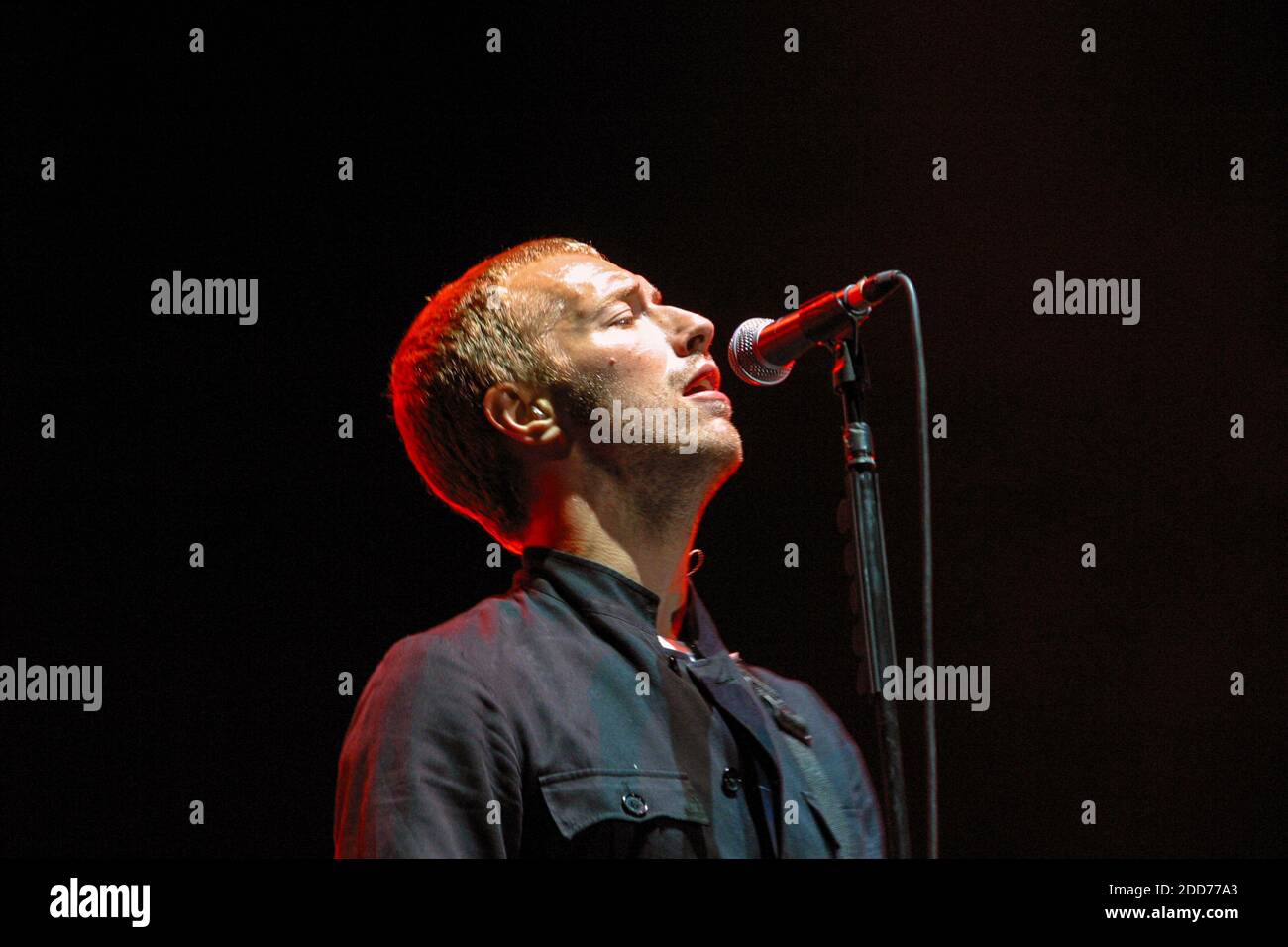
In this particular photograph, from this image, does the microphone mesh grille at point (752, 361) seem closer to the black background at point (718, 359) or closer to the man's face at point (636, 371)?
the man's face at point (636, 371)

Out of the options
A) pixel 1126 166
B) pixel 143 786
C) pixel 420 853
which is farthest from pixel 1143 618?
pixel 143 786

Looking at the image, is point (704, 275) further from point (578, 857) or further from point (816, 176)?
point (578, 857)

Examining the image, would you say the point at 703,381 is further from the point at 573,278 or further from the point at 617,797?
the point at 617,797

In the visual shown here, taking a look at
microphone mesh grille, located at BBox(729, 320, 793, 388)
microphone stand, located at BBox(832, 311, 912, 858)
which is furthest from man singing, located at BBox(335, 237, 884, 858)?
microphone stand, located at BBox(832, 311, 912, 858)

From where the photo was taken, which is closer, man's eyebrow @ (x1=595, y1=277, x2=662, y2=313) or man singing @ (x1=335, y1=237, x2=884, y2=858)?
man singing @ (x1=335, y1=237, x2=884, y2=858)

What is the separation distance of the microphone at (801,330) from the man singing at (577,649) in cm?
24

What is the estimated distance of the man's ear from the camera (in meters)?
2.26

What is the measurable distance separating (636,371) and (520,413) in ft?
0.68

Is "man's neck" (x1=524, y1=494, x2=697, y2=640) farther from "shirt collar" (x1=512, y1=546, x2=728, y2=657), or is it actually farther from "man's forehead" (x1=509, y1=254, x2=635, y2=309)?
"man's forehead" (x1=509, y1=254, x2=635, y2=309)

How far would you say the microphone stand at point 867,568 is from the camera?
5.93 ft

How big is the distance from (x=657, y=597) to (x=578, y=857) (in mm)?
454

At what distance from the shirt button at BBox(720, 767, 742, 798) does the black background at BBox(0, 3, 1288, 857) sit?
27.7 inches

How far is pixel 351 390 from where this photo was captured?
104 inches

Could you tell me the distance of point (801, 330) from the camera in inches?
76.1
